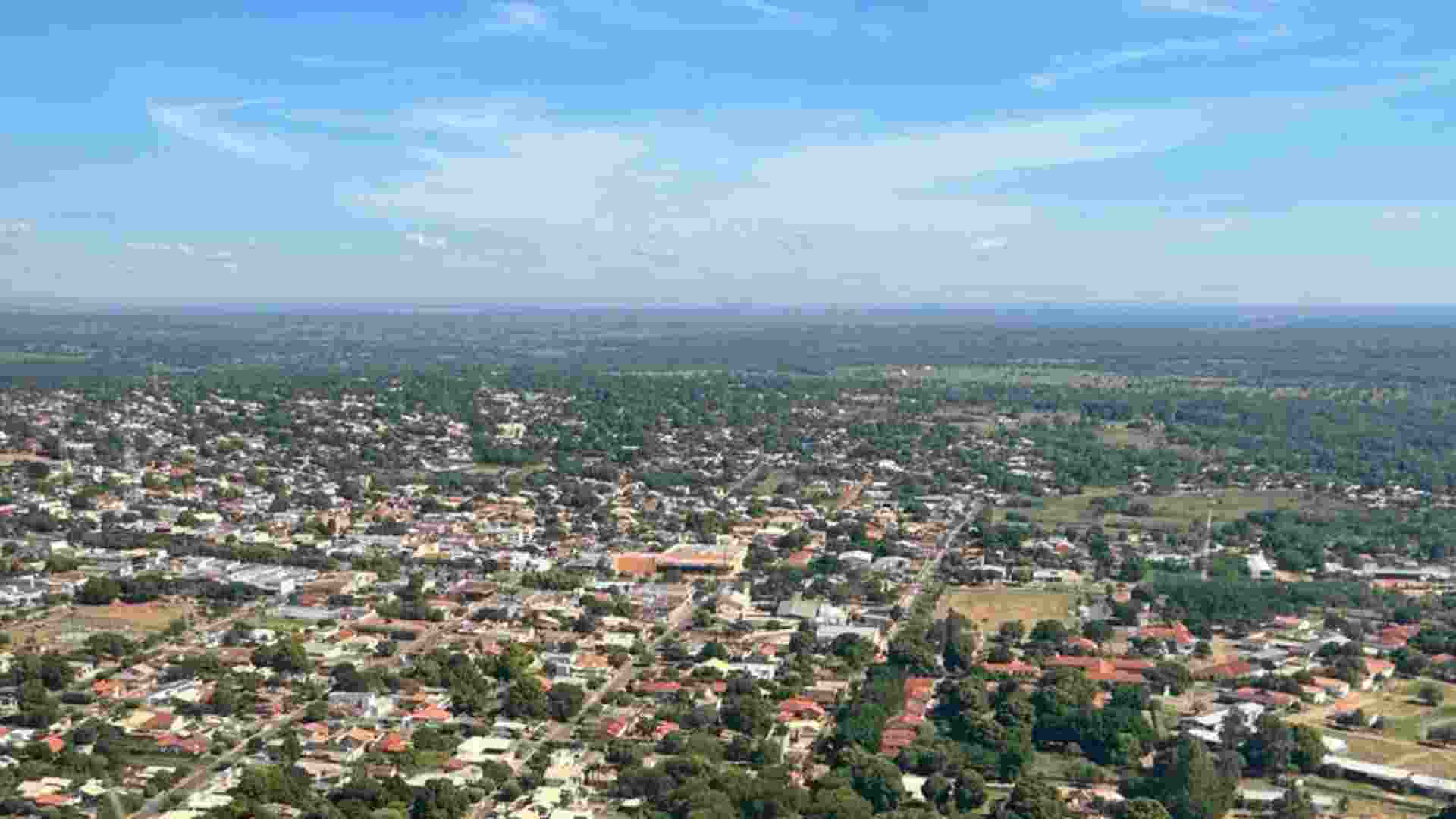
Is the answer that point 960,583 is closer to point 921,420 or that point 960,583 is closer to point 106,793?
point 106,793

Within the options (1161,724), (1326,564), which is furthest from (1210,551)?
(1161,724)

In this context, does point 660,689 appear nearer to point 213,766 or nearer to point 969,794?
point 969,794

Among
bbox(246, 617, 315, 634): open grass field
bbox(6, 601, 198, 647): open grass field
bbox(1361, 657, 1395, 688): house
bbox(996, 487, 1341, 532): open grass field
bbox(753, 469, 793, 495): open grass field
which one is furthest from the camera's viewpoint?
bbox(753, 469, 793, 495): open grass field

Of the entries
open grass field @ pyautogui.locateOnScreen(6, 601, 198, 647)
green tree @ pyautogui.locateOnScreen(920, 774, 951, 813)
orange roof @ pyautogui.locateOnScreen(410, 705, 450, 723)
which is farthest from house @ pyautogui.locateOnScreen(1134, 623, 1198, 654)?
open grass field @ pyautogui.locateOnScreen(6, 601, 198, 647)

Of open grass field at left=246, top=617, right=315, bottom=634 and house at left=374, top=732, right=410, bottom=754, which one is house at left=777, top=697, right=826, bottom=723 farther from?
open grass field at left=246, top=617, right=315, bottom=634

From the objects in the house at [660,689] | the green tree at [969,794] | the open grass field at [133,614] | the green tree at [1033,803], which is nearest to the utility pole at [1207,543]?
the house at [660,689]

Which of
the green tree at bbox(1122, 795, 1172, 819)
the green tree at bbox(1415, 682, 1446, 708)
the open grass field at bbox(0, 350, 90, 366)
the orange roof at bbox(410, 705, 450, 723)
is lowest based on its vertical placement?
the green tree at bbox(1415, 682, 1446, 708)
